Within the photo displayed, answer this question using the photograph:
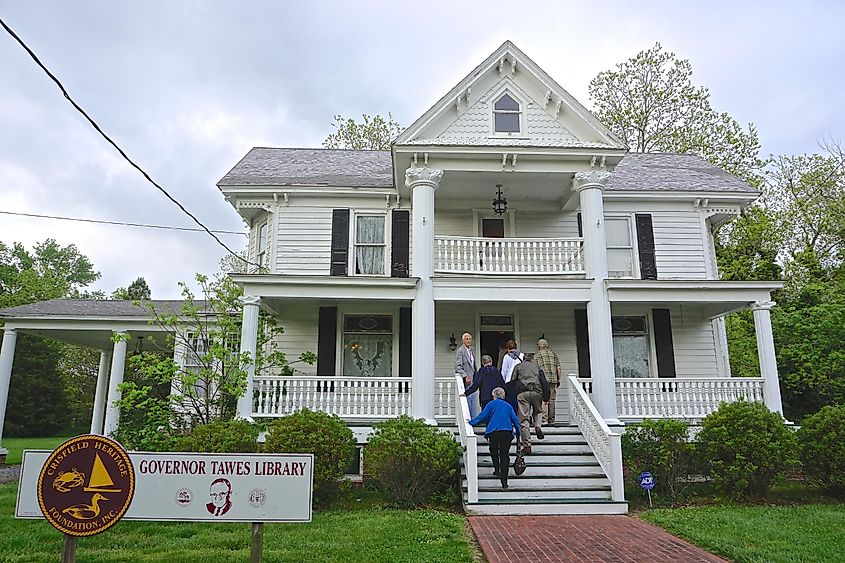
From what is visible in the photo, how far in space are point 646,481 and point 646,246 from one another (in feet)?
22.8

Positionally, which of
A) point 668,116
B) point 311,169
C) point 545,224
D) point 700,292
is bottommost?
point 700,292

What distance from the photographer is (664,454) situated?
1006 centimetres

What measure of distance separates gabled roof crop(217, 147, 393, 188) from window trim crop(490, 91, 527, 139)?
3.03 meters

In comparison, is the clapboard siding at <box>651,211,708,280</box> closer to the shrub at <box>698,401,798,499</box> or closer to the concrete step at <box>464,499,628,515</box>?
→ the shrub at <box>698,401,798,499</box>

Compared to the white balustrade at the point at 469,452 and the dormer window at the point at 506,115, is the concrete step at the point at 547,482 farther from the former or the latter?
the dormer window at the point at 506,115

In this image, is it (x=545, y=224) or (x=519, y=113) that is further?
(x=545, y=224)

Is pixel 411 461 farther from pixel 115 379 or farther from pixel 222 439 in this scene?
pixel 115 379

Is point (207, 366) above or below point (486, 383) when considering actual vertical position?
above

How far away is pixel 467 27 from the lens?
50.2 feet

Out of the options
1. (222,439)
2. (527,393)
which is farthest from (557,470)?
(222,439)

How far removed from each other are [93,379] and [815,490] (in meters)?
38.4

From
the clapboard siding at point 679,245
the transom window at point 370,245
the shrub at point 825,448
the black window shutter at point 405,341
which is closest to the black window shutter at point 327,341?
the transom window at point 370,245

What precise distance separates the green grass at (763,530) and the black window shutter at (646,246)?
20.9 feet

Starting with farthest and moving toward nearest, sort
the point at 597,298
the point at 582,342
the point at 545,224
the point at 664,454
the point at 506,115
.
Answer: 1. the point at 545,224
2. the point at 582,342
3. the point at 506,115
4. the point at 597,298
5. the point at 664,454
